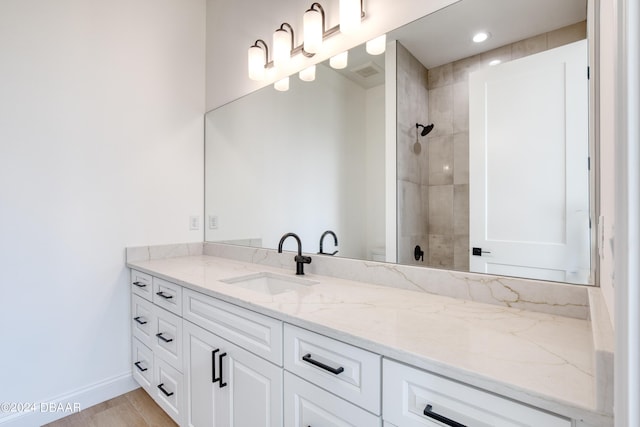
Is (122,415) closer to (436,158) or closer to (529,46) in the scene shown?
(436,158)

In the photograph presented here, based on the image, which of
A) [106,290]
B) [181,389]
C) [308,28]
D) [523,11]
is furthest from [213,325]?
[523,11]

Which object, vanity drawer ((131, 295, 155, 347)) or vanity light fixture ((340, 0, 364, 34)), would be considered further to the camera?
vanity drawer ((131, 295, 155, 347))

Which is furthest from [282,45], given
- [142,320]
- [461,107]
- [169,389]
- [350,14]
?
[169,389]

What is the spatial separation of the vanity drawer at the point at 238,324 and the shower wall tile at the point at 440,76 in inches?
44.1

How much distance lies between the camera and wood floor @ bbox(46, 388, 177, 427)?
168 cm

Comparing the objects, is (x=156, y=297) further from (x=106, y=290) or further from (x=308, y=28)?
(x=308, y=28)

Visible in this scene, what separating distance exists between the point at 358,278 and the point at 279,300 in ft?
1.56

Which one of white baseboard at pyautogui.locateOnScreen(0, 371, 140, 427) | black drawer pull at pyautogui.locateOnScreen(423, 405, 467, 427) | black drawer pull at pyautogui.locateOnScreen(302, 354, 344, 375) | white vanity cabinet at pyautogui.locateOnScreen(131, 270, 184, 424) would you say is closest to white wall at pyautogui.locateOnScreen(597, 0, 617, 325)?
black drawer pull at pyautogui.locateOnScreen(423, 405, 467, 427)

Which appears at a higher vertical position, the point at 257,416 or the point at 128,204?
the point at 128,204

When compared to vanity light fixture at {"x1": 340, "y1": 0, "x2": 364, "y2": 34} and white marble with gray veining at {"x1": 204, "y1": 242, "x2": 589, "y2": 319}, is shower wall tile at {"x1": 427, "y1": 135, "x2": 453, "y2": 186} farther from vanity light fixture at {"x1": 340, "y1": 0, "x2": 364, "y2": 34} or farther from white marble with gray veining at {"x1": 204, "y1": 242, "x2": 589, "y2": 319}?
vanity light fixture at {"x1": 340, "y1": 0, "x2": 364, "y2": 34}

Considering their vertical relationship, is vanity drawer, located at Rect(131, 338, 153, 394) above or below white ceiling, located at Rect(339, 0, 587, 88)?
below

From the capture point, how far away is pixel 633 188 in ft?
0.95

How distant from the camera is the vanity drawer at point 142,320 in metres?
1.77

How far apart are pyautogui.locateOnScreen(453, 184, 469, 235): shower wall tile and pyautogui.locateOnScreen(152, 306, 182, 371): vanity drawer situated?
1345 millimetres
